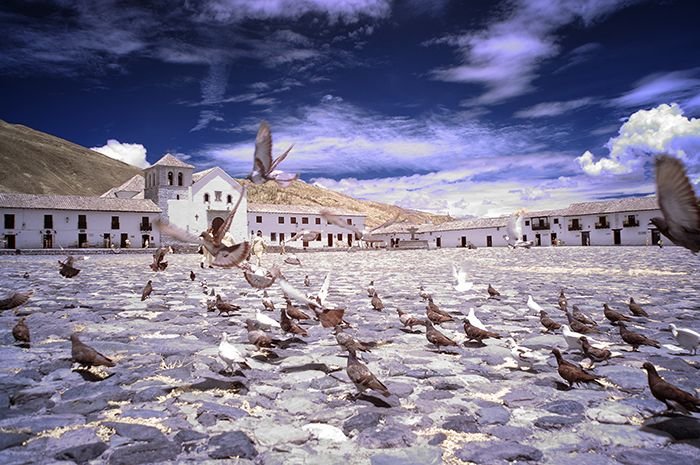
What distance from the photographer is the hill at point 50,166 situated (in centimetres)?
11358

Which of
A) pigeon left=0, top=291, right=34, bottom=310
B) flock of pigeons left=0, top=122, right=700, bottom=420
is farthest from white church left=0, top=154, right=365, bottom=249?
flock of pigeons left=0, top=122, right=700, bottom=420

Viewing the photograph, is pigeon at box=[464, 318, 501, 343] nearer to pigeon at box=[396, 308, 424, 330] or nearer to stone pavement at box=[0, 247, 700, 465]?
stone pavement at box=[0, 247, 700, 465]

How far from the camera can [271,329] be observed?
6203 millimetres

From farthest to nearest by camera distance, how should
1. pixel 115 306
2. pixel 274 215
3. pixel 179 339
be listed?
1. pixel 274 215
2. pixel 115 306
3. pixel 179 339

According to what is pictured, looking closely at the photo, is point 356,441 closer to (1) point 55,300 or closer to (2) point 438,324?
(2) point 438,324

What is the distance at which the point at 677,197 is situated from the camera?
11.3ft

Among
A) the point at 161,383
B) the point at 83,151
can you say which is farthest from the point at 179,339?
the point at 83,151

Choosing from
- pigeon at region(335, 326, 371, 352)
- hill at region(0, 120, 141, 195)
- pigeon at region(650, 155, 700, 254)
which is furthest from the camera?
hill at region(0, 120, 141, 195)

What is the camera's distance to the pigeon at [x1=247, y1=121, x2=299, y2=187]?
4.27 meters

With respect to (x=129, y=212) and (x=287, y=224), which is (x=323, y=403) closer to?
(x=129, y=212)

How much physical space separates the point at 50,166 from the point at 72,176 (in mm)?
6110

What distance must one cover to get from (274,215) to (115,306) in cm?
6172

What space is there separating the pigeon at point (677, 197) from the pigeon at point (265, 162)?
3.06 metres

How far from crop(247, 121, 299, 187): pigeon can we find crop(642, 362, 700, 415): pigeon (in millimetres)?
3394
